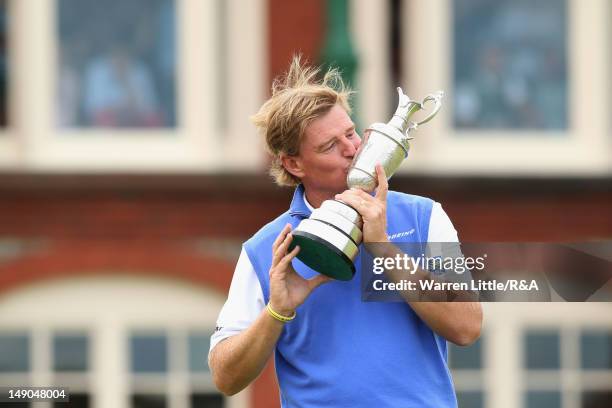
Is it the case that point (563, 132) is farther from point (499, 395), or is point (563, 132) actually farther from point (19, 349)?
point (19, 349)

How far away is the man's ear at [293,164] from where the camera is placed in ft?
10.3

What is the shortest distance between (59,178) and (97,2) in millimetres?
1096

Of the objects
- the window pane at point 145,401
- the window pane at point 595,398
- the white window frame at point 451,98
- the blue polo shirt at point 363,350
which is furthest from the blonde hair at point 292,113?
the window pane at point 595,398

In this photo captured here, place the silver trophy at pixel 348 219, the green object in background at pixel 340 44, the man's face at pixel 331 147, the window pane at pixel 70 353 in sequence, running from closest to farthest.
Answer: the silver trophy at pixel 348 219 < the man's face at pixel 331 147 < the green object in background at pixel 340 44 < the window pane at pixel 70 353

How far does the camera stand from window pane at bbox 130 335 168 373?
8789 millimetres

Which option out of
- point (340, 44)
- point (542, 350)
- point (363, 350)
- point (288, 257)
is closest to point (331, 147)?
point (288, 257)

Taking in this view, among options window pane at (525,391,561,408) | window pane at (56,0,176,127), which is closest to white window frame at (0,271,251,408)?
window pane at (56,0,176,127)

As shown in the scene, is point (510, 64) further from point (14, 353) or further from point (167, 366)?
point (14, 353)

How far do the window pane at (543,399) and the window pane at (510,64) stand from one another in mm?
1590

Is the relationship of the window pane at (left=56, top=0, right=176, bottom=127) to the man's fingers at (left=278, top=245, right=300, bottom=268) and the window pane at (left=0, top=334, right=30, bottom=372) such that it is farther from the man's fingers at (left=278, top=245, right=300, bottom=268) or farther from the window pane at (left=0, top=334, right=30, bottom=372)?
the man's fingers at (left=278, top=245, right=300, bottom=268)

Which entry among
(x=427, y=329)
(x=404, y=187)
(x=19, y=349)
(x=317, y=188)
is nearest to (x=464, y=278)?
(x=427, y=329)

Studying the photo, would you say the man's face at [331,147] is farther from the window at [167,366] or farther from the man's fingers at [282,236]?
the window at [167,366]

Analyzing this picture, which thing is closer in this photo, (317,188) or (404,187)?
(317,188)

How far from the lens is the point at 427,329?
303cm
